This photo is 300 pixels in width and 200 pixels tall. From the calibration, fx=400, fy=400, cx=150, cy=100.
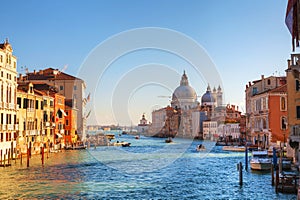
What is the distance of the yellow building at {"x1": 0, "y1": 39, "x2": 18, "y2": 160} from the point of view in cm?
2423

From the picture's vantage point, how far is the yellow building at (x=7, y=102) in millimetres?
24234

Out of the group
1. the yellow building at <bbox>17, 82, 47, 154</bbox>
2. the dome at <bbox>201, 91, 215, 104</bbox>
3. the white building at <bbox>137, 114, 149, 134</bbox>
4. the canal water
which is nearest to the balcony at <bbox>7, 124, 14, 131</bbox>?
the yellow building at <bbox>17, 82, 47, 154</bbox>

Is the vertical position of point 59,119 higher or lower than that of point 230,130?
higher

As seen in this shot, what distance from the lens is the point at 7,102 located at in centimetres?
2522

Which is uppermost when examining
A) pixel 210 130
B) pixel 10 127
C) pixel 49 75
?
pixel 49 75

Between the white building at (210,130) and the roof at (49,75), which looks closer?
the roof at (49,75)

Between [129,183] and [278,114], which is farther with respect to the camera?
[278,114]

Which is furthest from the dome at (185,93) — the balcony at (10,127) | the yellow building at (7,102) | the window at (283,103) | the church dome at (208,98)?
the balcony at (10,127)

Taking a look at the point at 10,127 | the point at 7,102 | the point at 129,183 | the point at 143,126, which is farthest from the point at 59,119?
the point at 143,126

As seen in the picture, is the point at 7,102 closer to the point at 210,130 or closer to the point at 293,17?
the point at 293,17

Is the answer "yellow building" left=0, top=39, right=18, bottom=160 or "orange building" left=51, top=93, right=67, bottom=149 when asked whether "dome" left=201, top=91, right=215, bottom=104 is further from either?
"yellow building" left=0, top=39, right=18, bottom=160

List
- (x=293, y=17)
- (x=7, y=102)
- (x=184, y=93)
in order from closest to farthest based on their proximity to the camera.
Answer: (x=293, y=17) < (x=7, y=102) < (x=184, y=93)

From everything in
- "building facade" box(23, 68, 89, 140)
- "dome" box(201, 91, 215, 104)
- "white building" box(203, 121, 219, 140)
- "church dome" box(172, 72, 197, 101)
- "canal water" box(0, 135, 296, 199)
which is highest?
"church dome" box(172, 72, 197, 101)

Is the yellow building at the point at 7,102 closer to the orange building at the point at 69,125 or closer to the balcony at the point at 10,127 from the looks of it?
the balcony at the point at 10,127
